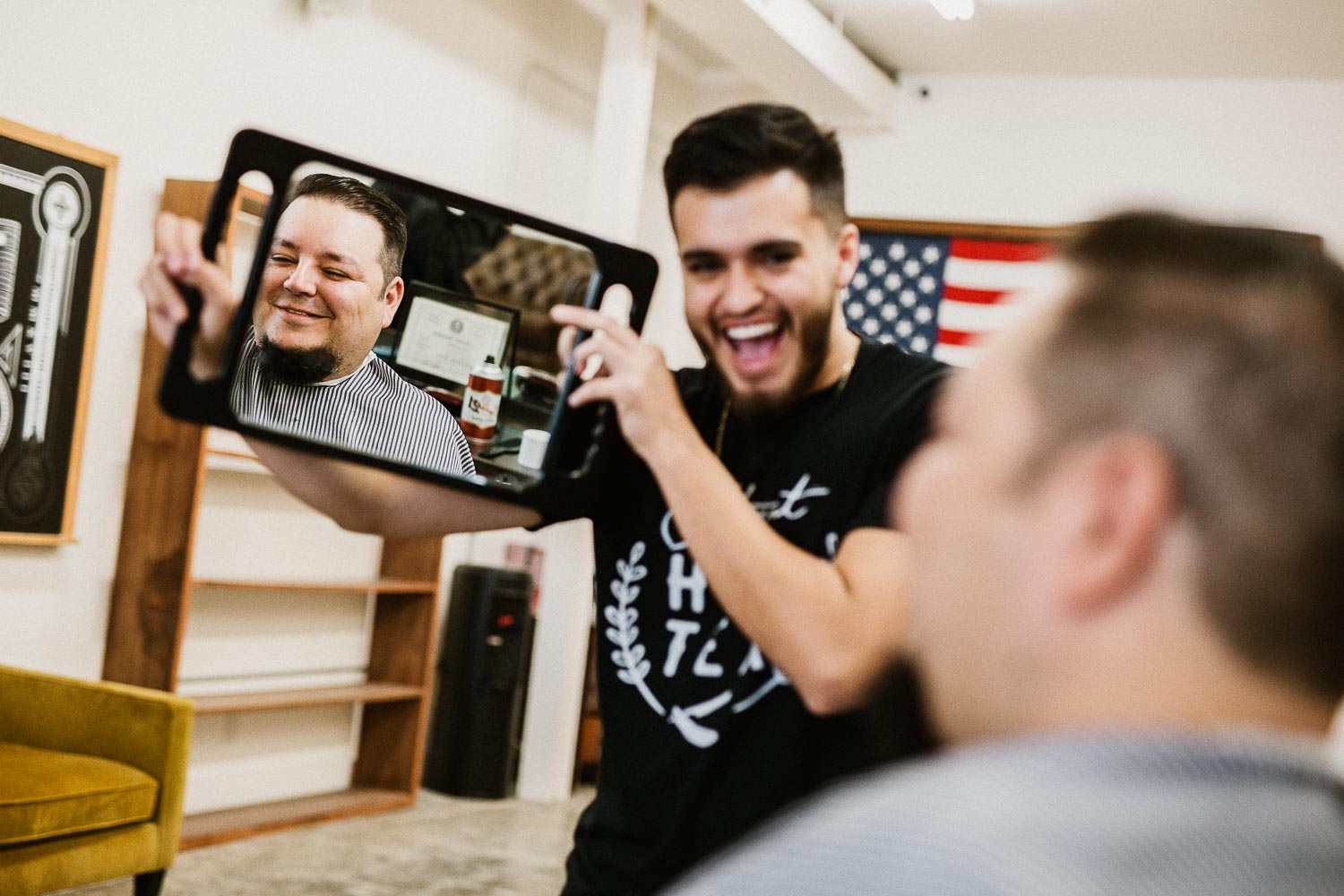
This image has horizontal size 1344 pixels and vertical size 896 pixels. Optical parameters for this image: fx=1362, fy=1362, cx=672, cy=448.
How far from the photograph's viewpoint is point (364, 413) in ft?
4.06

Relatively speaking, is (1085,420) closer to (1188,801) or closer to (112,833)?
(1188,801)

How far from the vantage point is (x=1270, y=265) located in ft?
1.90

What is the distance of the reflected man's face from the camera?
4.01 feet

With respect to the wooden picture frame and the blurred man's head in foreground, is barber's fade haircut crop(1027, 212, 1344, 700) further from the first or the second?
the wooden picture frame

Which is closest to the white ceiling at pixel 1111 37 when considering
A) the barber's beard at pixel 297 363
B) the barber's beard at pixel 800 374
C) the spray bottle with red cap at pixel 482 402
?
the barber's beard at pixel 800 374

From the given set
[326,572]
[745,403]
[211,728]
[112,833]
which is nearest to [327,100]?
[326,572]

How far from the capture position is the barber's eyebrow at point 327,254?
1.23 m

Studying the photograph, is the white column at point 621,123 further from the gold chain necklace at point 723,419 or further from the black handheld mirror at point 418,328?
the black handheld mirror at point 418,328

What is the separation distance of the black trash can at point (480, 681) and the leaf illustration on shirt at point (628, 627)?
4049 mm

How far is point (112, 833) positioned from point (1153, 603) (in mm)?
3349

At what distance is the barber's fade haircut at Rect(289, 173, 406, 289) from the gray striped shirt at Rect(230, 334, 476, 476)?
0.10 m

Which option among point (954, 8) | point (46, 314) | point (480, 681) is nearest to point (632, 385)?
point (46, 314)

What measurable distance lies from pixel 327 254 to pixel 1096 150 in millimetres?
5690

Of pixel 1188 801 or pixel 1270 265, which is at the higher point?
pixel 1270 265
